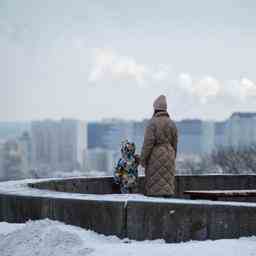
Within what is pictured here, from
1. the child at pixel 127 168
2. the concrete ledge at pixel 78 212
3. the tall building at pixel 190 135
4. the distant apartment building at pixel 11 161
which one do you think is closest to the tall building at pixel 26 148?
the distant apartment building at pixel 11 161

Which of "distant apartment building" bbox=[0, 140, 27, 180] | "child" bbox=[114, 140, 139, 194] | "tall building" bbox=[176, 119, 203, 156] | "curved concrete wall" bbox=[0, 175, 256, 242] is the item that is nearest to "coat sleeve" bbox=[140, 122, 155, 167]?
"child" bbox=[114, 140, 139, 194]

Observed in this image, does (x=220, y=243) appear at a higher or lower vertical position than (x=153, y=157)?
lower

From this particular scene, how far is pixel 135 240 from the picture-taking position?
20.6ft

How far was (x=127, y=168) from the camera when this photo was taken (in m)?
9.71

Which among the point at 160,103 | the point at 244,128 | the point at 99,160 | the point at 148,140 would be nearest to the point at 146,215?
the point at 148,140

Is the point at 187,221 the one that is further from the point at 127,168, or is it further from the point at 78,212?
the point at 127,168

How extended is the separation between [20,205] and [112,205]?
1.22 metres

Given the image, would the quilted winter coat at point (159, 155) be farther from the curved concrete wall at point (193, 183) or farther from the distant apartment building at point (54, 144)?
the distant apartment building at point (54, 144)

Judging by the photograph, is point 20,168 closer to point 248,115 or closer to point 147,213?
point 248,115

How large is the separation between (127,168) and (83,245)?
12.7ft

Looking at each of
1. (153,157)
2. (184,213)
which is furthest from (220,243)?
(153,157)

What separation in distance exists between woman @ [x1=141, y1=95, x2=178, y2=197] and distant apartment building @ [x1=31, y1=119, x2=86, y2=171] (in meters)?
168

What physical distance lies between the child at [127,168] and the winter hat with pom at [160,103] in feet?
3.54

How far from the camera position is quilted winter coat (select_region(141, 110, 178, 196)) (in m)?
8.58
